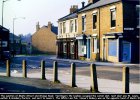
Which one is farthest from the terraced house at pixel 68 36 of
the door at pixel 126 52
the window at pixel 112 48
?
the door at pixel 126 52

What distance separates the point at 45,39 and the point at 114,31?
147 ft

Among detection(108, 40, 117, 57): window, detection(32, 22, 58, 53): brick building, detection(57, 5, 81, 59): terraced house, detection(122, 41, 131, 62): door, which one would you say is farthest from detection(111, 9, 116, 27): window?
detection(32, 22, 58, 53): brick building

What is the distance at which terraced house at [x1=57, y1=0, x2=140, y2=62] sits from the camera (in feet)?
116

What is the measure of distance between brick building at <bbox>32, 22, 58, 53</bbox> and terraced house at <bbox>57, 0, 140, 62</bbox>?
119 feet

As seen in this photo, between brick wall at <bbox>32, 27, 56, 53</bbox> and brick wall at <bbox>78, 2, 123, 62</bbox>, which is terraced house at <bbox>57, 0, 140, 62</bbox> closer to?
brick wall at <bbox>78, 2, 123, 62</bbox>

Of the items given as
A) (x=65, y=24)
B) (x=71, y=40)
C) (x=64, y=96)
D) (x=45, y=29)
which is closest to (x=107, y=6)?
(x=71, y=40)

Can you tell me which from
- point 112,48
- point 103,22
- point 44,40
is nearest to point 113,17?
point 103,22

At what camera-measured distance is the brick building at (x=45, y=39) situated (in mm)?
79688

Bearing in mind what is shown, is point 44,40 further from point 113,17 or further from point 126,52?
point 126,52

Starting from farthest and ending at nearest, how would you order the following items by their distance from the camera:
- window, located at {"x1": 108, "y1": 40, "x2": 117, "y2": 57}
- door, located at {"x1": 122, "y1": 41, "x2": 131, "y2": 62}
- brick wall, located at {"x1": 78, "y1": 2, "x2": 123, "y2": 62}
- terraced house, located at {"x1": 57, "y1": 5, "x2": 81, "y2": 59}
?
1. terraced house, located at {"x1": 57, "y1": 5, "x2": 81, "y2": 59}
2. window, located at {"x1": 108, "y1": 40, "x2": 117, "y2": 57}
3. brick wall, located at {"x1": 78, "y1": 2, "x2": 123, "y2": 62}
4. door, located at {"x1": 122, "y1": 41, "x2": 131, "y2": 62}

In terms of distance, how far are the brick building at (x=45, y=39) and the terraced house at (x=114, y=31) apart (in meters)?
36.2

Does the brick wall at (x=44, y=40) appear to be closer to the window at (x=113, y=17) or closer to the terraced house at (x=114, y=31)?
the terraced house at (x=114, y=31)

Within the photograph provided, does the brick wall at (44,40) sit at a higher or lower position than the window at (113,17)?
lower

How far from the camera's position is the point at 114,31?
36.9 meters
